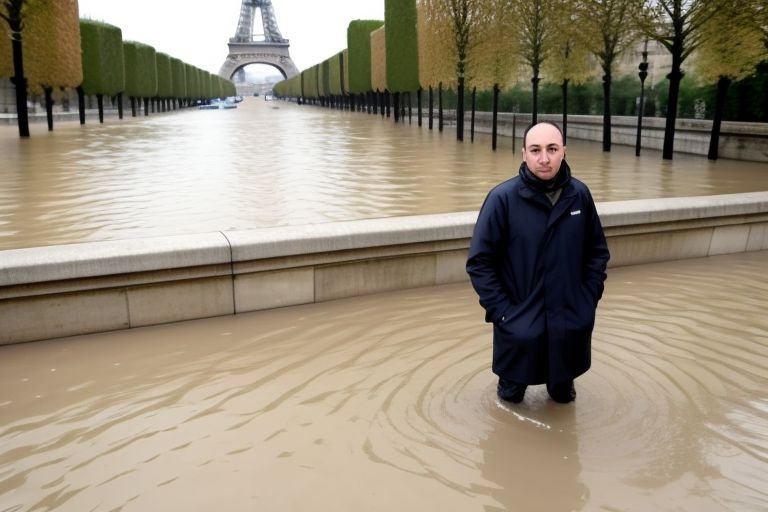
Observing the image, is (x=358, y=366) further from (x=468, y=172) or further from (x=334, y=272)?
(x=468, y=172)

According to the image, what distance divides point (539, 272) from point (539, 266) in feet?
0.10

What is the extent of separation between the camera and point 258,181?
460 inches

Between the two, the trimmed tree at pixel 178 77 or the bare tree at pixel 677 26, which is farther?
the trimmed tree at pixel 178 77

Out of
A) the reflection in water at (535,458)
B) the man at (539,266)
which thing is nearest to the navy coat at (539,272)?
the man at (539,266)

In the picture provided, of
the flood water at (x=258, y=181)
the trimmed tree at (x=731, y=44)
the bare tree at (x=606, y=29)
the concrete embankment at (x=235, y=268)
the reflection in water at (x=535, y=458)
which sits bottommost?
the reflection in water at (x=535, y=458)

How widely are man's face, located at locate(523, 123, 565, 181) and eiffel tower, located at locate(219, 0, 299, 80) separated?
450 feet

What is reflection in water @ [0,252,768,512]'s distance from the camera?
10.6 ft

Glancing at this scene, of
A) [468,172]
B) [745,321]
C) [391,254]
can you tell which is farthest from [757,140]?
[391,254]

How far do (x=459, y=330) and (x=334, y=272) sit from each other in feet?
4.49

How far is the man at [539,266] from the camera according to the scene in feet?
11.5

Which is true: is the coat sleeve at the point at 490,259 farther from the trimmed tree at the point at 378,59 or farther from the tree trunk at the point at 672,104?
the trimmed tree at the point at 378,59

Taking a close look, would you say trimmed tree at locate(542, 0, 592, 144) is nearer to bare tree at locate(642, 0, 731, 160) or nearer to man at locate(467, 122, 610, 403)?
bare tree at locate(642, 0, 731, 160)

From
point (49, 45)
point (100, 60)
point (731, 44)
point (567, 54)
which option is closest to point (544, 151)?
point (731, 44)

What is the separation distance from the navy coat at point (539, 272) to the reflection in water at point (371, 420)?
0.54m
